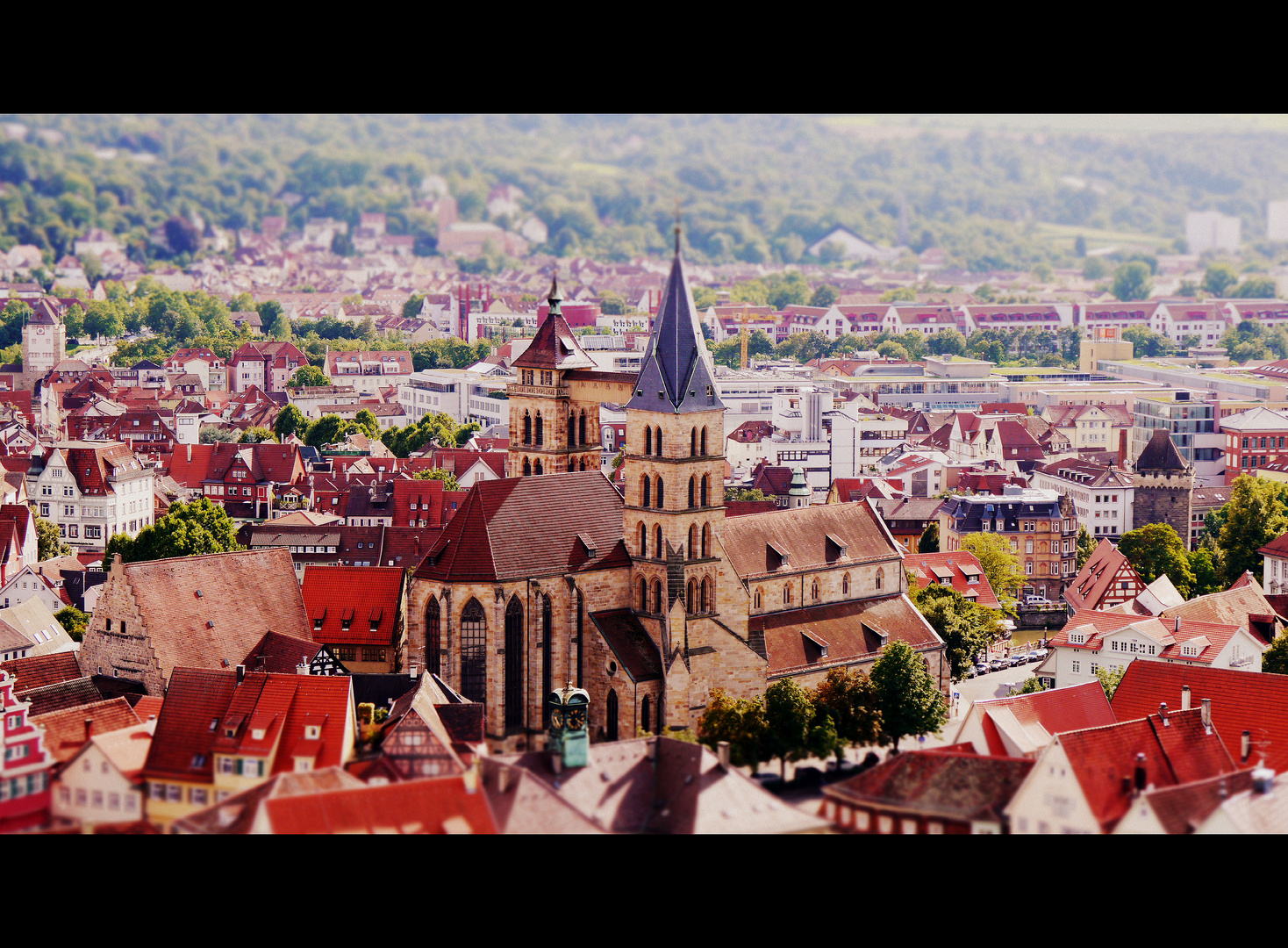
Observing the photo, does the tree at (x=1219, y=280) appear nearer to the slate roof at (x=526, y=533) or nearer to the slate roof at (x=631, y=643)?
the slate roof at (x=526, y=533)

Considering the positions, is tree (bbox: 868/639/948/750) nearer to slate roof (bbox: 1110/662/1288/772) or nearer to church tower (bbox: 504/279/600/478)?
slate roof (bbox: 1110/662/1288/772)

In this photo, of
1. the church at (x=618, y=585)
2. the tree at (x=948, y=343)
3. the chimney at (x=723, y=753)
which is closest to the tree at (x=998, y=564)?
the church at (x=618, y=585)

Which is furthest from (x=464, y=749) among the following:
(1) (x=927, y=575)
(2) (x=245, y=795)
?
(1) (x=927, y=575)

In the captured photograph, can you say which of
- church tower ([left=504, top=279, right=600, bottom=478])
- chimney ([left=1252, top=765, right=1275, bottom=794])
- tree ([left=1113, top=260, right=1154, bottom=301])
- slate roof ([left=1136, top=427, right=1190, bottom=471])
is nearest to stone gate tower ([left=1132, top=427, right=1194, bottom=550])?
slate roof ([left=1136, top=427, right=1190, bottom=471])

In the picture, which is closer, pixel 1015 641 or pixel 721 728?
pixel 721 728

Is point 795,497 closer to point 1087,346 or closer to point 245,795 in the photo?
point 245,795

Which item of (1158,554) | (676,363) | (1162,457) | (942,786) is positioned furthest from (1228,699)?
(1162,457)
